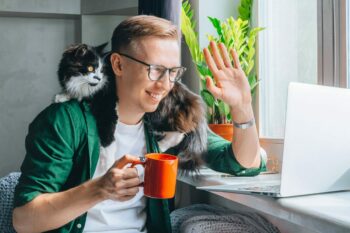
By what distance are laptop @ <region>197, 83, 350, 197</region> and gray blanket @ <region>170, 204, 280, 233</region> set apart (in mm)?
514

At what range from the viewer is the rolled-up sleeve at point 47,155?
53.0 inches

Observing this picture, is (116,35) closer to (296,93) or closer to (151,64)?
(151,64)

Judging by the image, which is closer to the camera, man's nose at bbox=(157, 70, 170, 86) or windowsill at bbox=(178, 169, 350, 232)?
windowsill at bbox=(178, 169, 350, 232)

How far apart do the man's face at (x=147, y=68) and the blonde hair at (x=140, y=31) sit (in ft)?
0.05

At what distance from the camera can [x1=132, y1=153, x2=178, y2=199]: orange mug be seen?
3.69 ft

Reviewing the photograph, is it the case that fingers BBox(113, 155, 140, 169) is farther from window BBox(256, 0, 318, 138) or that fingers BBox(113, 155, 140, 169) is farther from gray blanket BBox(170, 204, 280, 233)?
window BBox(256, 0, 318, 138)

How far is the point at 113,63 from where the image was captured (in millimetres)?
1552

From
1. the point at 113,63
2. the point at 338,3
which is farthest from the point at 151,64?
the point at 338,3

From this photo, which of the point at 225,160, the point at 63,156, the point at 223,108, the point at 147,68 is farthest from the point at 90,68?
the point at 223,108

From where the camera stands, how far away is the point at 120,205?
154 cm

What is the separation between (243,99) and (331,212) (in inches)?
20.6

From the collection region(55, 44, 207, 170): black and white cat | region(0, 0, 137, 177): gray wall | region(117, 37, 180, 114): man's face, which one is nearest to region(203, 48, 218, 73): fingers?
region(117, 37, 180, 114): man's face

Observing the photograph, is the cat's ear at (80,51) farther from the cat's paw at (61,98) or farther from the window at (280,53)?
the window at (280,53)

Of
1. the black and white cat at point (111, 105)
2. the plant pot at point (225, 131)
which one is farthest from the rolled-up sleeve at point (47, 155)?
the plant pot at point (225, 131)
